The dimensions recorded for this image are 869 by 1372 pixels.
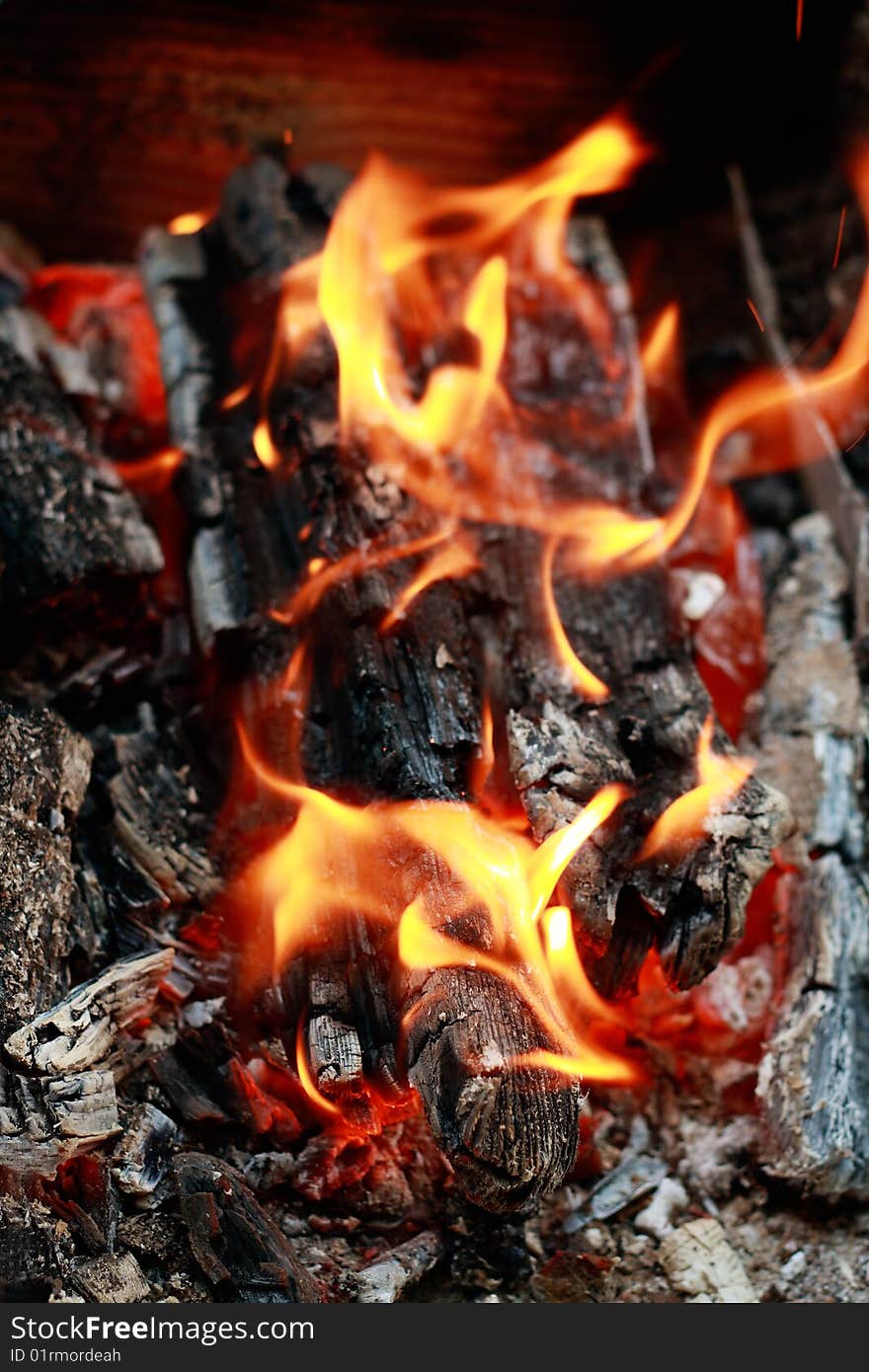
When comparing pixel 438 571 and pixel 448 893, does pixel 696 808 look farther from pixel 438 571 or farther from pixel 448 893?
pixel 438 571

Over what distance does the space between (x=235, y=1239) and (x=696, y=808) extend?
118 centimetres

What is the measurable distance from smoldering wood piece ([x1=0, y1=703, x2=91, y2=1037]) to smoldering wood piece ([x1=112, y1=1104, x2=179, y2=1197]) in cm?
29

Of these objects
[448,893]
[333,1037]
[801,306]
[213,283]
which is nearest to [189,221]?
[213,283]

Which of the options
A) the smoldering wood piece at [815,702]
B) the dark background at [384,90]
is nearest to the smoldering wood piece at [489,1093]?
the smoldering wood piece at [815,702]

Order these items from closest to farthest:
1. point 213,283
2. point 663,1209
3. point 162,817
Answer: point 663,1209
point 162,817
point 213,283

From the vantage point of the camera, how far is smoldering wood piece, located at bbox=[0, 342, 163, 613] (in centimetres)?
281

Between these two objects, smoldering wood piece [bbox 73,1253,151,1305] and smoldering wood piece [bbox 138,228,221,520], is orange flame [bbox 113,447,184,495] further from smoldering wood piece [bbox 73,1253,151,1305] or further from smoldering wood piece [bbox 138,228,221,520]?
smoldering wood piece [bbox 73,1253,151,1305]

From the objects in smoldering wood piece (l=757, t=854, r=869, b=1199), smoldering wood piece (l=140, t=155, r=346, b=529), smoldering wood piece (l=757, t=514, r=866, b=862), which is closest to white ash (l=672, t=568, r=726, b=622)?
smoldering wood piece (l=757, t=514, r=866, b=862)

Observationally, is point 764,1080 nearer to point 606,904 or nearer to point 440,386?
point 606,904

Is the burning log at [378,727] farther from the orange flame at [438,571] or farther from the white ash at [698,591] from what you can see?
the white ash at [698,591]

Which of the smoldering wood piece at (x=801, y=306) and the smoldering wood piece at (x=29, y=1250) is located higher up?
the smoldering wood piece at (x=801, y=306)

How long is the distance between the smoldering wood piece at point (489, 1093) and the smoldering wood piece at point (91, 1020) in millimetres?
593

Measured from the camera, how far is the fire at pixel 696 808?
Result: 7.79 ft

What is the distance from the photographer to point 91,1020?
7.35 feet
